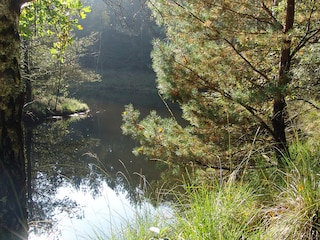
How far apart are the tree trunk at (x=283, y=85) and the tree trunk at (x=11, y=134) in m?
2.34

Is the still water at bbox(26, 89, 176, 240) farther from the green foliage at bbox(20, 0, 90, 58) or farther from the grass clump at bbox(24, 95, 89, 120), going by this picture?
the green foliage at bbox(20, 0, 90, 58)

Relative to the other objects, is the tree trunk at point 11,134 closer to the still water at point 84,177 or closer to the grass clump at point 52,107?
the still water at point 84,177

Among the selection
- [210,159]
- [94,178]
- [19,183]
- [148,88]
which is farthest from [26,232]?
[148,88]

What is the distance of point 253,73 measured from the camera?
13.3 feet

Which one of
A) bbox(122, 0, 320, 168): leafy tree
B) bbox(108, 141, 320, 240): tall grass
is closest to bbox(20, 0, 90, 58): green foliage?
bbox(122, 0, 320, 168): leafy tree

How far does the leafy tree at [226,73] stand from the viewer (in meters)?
3.75

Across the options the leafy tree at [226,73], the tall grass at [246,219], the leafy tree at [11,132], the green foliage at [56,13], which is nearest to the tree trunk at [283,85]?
the leafy tree at [226,73]

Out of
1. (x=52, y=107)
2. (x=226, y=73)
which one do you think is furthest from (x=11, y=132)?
(x=52, y=107)

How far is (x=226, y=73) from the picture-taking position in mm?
4070

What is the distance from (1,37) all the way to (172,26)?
8.52 ft

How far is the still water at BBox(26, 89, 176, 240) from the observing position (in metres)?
3.17

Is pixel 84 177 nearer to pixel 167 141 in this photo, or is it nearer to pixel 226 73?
pixel 167 141

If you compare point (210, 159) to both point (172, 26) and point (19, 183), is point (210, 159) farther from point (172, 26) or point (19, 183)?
point (19, 183)

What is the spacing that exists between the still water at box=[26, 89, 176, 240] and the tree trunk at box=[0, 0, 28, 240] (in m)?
0.15
